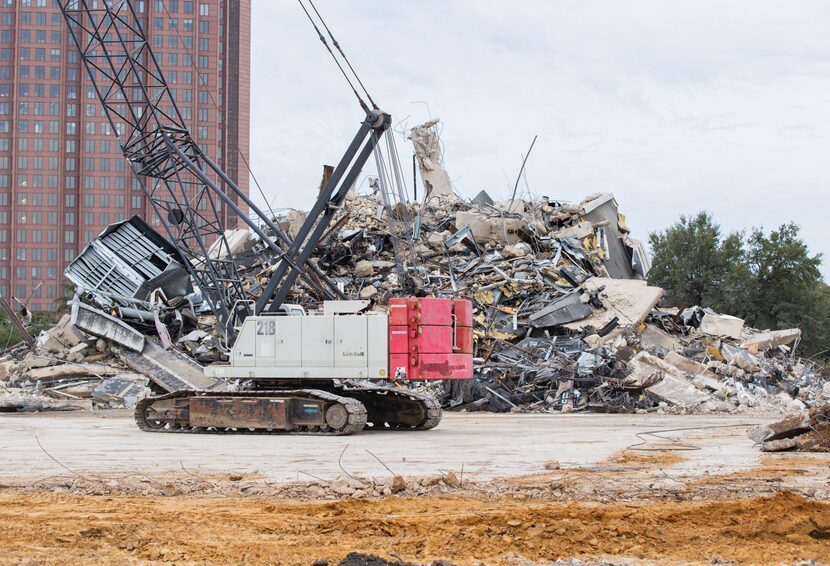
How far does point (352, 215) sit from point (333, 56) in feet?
37.1

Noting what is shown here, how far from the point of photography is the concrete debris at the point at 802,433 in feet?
43.1

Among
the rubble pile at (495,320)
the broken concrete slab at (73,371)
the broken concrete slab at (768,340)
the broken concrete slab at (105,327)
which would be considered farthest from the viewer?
the broken concrete slab at (768,340)

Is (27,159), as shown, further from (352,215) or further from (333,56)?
(333,56)

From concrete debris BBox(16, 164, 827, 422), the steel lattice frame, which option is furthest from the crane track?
the steel lattice frame

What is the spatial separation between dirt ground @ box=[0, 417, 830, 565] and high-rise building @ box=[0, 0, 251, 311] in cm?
10578

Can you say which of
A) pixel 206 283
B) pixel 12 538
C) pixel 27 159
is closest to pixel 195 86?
pixel 27 159

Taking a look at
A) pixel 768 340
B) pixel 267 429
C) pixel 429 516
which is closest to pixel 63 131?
pixel 768 340

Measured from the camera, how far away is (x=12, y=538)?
7559 millimetres

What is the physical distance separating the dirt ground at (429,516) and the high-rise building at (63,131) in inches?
4164

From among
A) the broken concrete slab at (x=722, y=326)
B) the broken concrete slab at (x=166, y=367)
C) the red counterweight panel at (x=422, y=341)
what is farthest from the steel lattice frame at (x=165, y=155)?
the broken concrete slab at (x=722, y=326)

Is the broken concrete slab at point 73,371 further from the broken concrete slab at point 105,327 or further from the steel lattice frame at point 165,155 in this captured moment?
the steel lattice frame at point 165,155

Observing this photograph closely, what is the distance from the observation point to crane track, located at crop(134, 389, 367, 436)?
53.6 ft

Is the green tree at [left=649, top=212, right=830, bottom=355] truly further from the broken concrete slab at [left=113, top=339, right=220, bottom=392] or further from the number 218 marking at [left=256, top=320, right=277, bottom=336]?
the number 218 marking at [left=256, top=320, right=277, bottom=336]

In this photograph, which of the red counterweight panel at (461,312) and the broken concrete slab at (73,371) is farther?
the broken concrete slab at (73,371)
